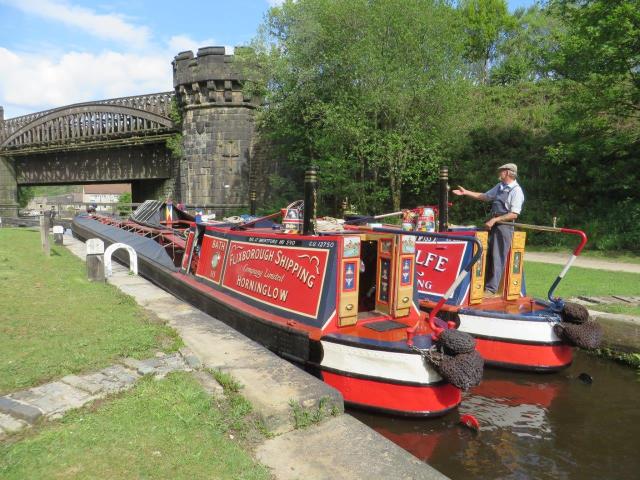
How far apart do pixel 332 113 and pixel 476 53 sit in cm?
2042

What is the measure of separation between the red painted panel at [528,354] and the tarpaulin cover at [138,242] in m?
5.67

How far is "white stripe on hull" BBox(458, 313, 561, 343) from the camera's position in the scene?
5906mm

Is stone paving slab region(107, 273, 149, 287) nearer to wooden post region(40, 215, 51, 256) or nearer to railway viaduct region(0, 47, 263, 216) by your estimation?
wooden post region(40, 215, 51, 256)

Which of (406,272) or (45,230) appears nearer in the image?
(406,272)

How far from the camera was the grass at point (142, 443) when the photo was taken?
2.62 metres

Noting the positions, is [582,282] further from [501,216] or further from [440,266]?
[440,266]

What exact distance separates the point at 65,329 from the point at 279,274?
8.00 feet

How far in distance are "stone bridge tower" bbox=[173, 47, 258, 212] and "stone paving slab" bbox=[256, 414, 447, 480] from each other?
68.2 ft

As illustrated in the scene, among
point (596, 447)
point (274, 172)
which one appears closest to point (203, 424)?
point (596, 447)

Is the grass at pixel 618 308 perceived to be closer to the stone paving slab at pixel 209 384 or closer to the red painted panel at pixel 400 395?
Answer: the red painted panel at pixel 400 395

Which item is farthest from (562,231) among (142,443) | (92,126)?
(92,126)

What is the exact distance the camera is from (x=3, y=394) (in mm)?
3508

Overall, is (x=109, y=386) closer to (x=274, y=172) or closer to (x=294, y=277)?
(x=294, y=277)

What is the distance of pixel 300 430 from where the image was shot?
327cm
